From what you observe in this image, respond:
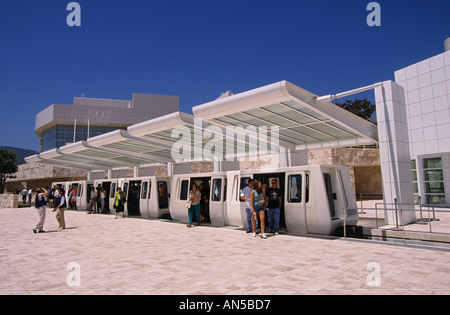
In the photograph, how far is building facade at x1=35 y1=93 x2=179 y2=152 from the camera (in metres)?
63.4

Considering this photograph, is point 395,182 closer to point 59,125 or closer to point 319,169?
point 319,169

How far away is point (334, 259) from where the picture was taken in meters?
6.46

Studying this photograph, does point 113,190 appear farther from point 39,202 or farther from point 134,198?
point 39,202

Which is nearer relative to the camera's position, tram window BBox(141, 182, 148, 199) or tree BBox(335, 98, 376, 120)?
tram window BBox(141, 182, 148, 199)

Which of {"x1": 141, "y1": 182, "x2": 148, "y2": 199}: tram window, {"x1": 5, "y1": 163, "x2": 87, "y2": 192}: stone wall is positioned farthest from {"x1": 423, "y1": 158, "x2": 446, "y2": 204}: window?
{"x1": 5, "y1": 163, "x2": 87, "y2": 192}: stone wall

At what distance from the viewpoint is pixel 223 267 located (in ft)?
19.9

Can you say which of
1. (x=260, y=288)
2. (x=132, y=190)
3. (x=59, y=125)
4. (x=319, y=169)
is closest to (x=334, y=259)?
(x=260, y=288)

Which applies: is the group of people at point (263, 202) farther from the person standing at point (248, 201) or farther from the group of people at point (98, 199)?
the group of people at point (98, 199)

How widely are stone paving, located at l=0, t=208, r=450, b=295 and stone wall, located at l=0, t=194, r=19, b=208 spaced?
76.3ft

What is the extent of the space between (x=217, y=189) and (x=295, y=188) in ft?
11.6

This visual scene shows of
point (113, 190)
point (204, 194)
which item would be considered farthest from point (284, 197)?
point (113, 190)

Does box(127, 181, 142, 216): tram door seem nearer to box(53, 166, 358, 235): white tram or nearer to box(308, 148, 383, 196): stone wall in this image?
box(53, 166, 358, 235): white tram
